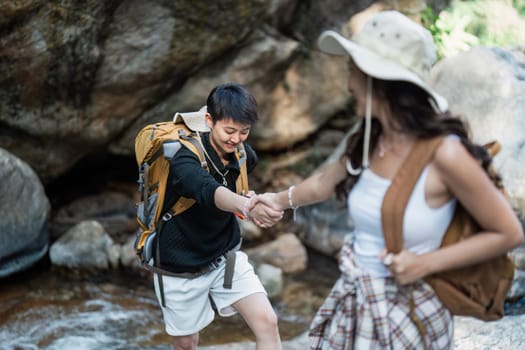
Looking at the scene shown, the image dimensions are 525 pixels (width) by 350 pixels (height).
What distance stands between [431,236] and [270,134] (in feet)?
21.7

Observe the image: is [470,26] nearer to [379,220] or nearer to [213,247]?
[213,247]

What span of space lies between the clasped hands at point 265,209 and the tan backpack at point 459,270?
74cm

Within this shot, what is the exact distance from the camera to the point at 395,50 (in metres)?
2.07

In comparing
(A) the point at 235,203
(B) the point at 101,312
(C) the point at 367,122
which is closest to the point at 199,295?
(A) the point at 235,203

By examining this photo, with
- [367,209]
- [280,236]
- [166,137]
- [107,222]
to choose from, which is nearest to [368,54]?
[367,209]

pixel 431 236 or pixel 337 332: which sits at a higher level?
pixel 431 236

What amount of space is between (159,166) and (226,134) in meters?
0.39

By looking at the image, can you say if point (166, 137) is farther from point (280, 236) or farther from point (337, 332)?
point (280, 236)

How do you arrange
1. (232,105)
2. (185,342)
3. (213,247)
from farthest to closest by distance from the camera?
(185,342) → (213,247) → (232,105)

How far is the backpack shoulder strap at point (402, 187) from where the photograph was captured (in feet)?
6.40

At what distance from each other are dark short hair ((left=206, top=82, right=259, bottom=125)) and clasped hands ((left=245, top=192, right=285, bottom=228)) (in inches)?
19.9

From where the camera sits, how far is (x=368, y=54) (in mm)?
2068

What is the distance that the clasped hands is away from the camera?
8.88 ft

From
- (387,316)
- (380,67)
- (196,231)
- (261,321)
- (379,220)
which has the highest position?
(380,67)
